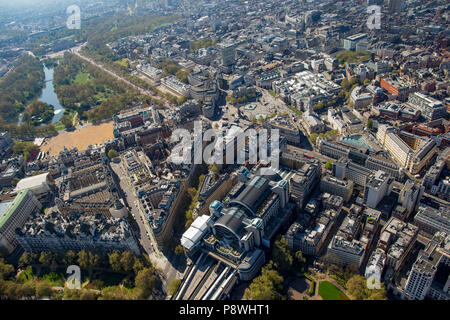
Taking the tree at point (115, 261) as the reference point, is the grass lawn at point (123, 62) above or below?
above

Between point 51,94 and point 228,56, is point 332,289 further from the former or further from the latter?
point 51,94

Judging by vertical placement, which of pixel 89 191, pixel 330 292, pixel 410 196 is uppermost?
pixel 410 196

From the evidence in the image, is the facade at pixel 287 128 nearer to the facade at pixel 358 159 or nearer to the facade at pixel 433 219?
the facade at pixel 358 159

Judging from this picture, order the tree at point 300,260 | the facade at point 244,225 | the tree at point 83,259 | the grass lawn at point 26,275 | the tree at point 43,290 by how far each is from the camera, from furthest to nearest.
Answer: the grass lawn at point 26,275 < the tree at point 83,259 < the facade at point 244,225 < the tree at point 300,260 < the tree at point 43,290

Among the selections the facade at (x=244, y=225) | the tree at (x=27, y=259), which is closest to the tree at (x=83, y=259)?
the tree at (x=27, y=259)

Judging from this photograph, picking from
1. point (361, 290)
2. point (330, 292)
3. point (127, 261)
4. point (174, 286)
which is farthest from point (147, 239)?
point (361, 290)

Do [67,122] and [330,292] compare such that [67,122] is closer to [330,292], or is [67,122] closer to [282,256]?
[282,256]
